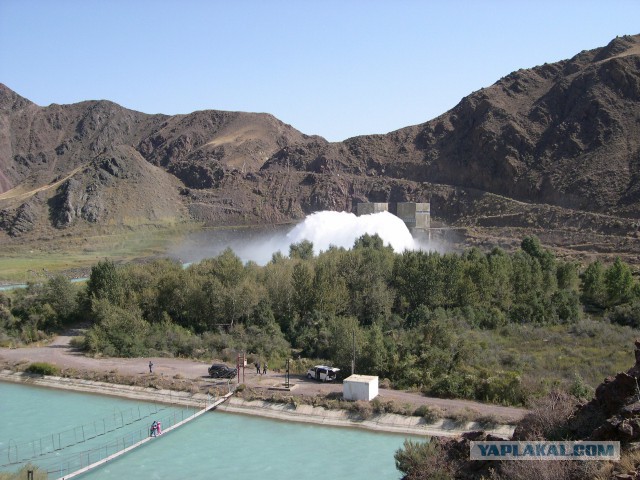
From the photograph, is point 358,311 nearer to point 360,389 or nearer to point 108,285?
point 360,389

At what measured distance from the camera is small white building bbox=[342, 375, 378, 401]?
25609 millimetres

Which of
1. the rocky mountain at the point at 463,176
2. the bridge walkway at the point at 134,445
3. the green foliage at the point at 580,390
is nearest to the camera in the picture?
the bridge walkway at the point at 134,445

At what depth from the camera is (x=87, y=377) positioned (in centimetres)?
3088

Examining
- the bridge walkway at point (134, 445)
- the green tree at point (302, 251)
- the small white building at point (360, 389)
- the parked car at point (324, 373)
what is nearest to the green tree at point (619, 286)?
the green tree at point (302, 251)

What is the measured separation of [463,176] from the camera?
109562 mm

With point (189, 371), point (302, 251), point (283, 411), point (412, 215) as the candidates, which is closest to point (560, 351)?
point (283, 411)

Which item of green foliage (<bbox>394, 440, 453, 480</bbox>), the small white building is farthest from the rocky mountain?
green foliage (<bbox>394, 440, 453, 480</bbox>)

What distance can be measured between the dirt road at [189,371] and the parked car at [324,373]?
39cm

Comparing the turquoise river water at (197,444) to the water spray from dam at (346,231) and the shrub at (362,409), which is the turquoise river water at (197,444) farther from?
the water spray from dam at (346,231)

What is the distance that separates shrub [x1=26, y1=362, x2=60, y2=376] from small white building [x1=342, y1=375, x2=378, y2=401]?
15669mm

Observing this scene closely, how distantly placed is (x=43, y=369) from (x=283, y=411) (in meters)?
14.2

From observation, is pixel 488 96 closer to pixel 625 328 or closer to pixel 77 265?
pixel 77 265

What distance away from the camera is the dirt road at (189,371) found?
80.6 feet

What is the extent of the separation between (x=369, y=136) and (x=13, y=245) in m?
72.6
